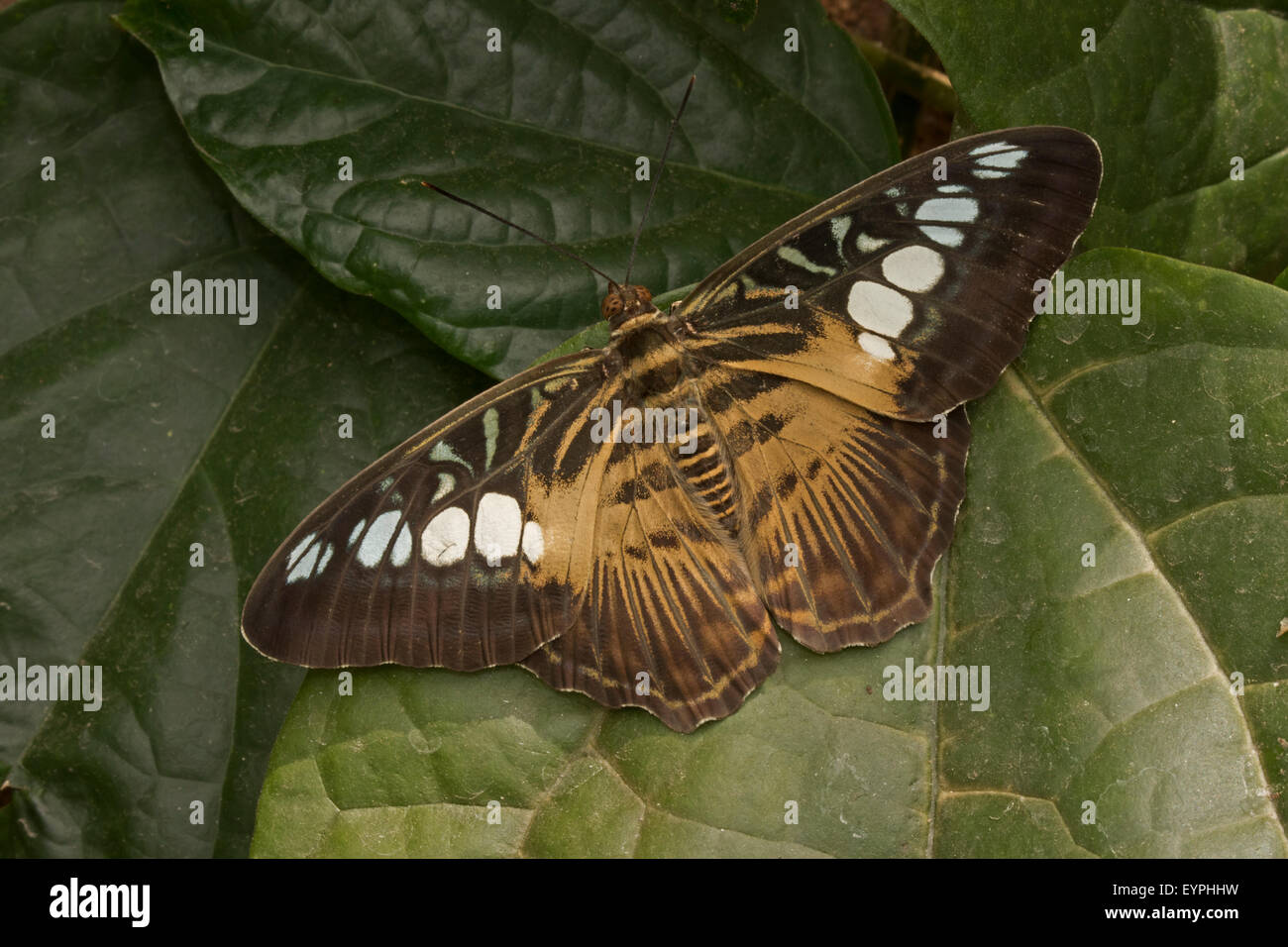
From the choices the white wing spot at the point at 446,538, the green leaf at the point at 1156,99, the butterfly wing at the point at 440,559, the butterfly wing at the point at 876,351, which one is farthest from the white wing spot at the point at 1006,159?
the white wing spot at the point at 446,538

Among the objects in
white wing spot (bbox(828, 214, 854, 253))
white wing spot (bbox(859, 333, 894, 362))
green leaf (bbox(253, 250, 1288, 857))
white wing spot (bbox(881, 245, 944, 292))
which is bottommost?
→ green leaf (bbox(253, 250, 1288, 857))

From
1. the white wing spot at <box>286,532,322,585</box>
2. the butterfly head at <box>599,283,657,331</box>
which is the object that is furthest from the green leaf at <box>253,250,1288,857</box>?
the butterfly head at <box>599,283,657,331</box>

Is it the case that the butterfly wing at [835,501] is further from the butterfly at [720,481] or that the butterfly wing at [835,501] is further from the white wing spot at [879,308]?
the white wing spot at [879,308]

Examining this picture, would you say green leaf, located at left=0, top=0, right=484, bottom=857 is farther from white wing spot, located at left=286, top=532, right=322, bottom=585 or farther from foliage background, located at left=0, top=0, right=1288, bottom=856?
white wing spot, located at left=286, top=532, right=322, bottom=585

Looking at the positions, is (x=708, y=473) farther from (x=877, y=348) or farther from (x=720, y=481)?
(x=877, y=348)
